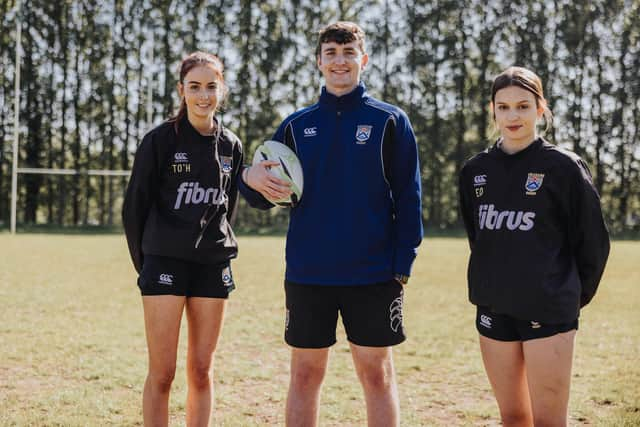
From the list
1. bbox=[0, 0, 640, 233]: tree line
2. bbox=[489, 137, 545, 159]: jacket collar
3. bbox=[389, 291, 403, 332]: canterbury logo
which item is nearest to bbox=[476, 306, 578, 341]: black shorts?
bbox=[389, 291, 403, 332]: canterbury logo

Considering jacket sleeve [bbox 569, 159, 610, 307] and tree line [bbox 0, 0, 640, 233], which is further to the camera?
tree line [bbox 0, 0, 640, 233]

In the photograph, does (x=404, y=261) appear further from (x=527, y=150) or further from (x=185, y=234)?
(x=185, y=234)

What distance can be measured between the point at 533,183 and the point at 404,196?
0.55 metres

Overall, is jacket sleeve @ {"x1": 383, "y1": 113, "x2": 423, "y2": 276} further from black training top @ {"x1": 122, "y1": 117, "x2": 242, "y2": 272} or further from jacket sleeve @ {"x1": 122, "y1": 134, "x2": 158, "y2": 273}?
jacket sleeve @ {"x1": 122, "y1": 134, "x2": 158, "y2": 273}

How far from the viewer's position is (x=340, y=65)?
2.82m

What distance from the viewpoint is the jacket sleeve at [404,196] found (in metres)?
2.74

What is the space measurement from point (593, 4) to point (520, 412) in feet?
102

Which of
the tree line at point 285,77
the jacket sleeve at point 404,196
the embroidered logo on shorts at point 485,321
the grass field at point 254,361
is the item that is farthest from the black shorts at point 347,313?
the tree line at point 285,77

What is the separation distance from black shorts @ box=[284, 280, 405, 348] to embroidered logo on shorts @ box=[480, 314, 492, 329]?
13.9 inches

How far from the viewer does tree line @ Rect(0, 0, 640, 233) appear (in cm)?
2745

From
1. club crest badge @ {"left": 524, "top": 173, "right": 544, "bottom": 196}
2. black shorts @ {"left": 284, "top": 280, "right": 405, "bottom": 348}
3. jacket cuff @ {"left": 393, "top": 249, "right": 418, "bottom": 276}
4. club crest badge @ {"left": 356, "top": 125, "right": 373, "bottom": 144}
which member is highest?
club crest badge @ {"left": 356, "top": 125, "right": 373, "bottom": 144}

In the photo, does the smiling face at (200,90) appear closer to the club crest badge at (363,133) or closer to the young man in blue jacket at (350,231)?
the young man in blue jacket at (350,231)

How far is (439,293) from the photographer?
9.01 meters

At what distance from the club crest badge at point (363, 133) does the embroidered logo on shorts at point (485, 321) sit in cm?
93
